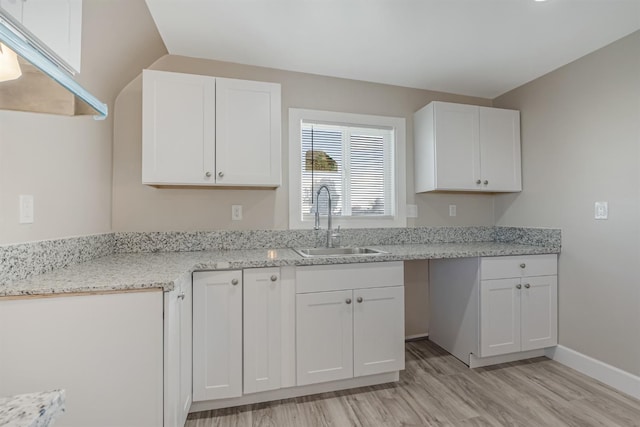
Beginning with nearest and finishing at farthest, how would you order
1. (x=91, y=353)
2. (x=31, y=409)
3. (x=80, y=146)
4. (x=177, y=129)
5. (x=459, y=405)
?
(x=31, y=409), (x=91, y=353), (x=80, y=146), (x=459, y=405), (x=177, y=129)

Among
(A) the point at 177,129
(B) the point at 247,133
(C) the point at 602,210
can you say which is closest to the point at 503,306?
(C) the point at 602,210

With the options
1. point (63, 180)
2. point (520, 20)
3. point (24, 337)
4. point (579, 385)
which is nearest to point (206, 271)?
point (24, 337)

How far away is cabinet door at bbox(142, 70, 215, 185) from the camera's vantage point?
193 cm

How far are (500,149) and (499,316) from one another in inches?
55.2

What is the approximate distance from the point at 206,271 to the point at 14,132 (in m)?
1.01

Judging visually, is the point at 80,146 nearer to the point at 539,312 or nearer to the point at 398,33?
the point at 398,33

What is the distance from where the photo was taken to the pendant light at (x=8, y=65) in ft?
2.49

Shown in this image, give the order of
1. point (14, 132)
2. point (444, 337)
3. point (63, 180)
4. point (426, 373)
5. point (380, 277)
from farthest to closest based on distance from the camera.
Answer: point (444, 337) → point (426, 373) → point (380, 277) → point (63, 180) → point (14, 132)

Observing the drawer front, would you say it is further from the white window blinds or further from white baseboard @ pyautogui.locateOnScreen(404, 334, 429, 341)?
white baseboard @ pyautogui.locateOnScreen(404, 334, 429, 341)

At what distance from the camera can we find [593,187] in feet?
7.11

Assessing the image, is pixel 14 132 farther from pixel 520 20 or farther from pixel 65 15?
pixel 520 20

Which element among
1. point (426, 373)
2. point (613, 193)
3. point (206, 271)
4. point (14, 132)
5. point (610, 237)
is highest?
point (14, 132)

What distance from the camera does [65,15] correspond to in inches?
37.1

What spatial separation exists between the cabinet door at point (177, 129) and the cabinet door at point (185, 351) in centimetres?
75
